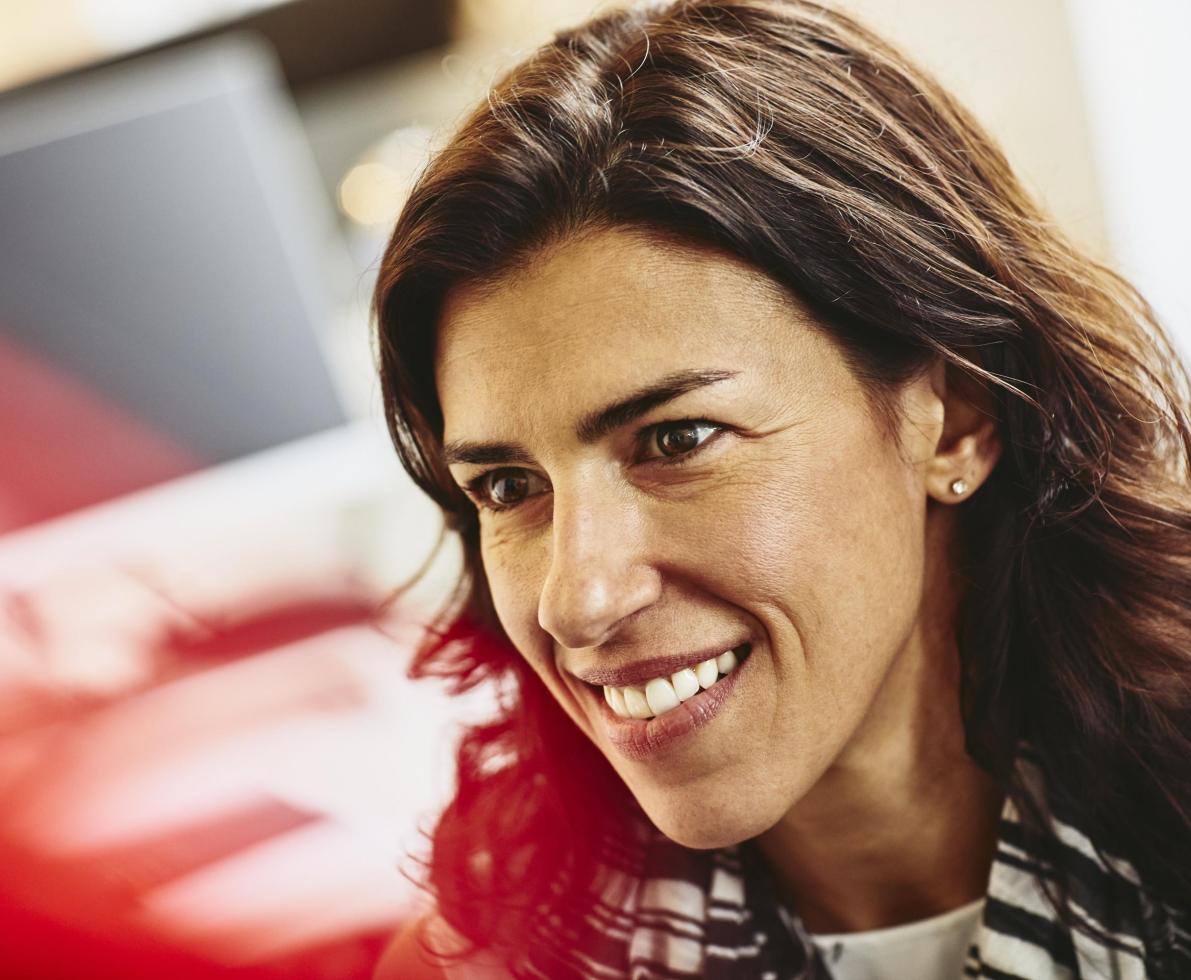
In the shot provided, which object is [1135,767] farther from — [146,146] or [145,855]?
[146,146]

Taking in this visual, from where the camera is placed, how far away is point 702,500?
98 cm

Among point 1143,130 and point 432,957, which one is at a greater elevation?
point 1143,130

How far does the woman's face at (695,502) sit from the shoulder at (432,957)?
33 cm

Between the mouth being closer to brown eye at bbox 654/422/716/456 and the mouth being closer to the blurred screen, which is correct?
brown eye at bbox 654/422/716/456

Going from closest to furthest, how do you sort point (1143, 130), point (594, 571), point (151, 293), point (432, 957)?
point (594, 571) < point (432, 957) < point (151, 293) < point (1143, 130)

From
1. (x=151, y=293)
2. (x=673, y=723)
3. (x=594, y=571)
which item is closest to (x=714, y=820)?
(x=673, y=723)

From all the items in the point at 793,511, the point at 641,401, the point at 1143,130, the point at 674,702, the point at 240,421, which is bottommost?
the point at 674,702

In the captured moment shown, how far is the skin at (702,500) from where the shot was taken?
96 centimetres

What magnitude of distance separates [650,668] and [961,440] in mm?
403

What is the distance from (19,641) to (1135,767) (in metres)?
1.30

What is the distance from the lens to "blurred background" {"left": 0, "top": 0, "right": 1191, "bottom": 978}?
1.19 m

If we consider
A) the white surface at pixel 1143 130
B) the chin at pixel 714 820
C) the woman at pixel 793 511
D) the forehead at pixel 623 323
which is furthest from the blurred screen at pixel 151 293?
the white surface at pixel 1143 130

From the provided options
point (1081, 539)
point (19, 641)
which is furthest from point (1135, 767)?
point (19, 641)

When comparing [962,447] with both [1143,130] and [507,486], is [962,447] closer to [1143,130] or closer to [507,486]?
[507,486]
